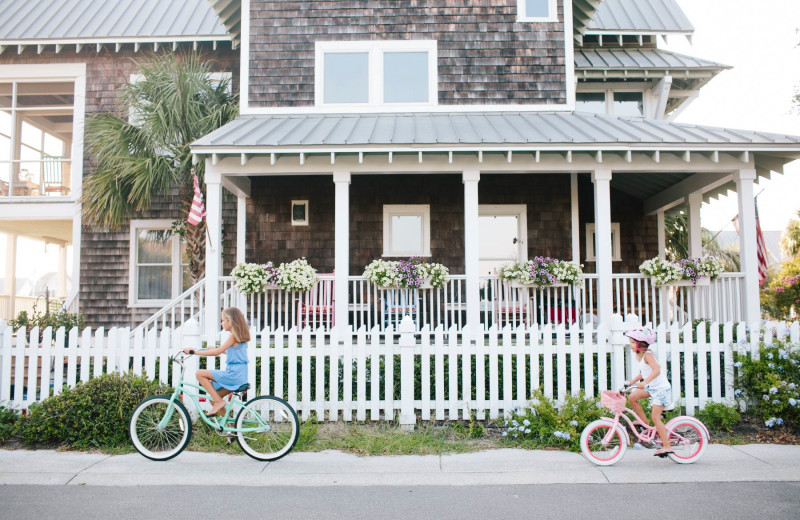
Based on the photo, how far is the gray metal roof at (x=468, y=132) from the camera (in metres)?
8.47

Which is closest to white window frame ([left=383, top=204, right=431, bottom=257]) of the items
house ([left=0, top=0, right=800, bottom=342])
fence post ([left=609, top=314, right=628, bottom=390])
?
house ([left=0, top=0, right=800, bottom=342])

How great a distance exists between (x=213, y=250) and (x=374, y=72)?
15.6 ft

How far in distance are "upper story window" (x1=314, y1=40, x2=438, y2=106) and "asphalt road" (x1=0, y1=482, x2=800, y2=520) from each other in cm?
792

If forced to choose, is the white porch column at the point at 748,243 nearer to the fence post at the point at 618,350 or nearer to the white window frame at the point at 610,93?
the fence post at the point at 618,350

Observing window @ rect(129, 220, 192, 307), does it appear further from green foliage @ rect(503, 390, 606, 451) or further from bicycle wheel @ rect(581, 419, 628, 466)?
bicycle wheel @ rect(581, 419, 628, 466)

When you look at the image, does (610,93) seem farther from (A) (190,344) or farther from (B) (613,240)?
(A) (190,344)

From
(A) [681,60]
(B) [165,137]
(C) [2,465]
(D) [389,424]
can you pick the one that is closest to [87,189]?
(B) [165,137]

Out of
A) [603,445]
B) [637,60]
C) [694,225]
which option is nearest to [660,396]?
[603,445]

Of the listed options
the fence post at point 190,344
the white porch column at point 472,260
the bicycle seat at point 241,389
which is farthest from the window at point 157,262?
the bicycle seat at point 241,389

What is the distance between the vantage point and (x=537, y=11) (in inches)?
432

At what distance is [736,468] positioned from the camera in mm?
5289

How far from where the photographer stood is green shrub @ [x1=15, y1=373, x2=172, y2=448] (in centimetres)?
610

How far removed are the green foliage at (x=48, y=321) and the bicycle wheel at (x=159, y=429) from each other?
5886mm

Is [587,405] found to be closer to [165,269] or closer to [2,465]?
[2,465]
